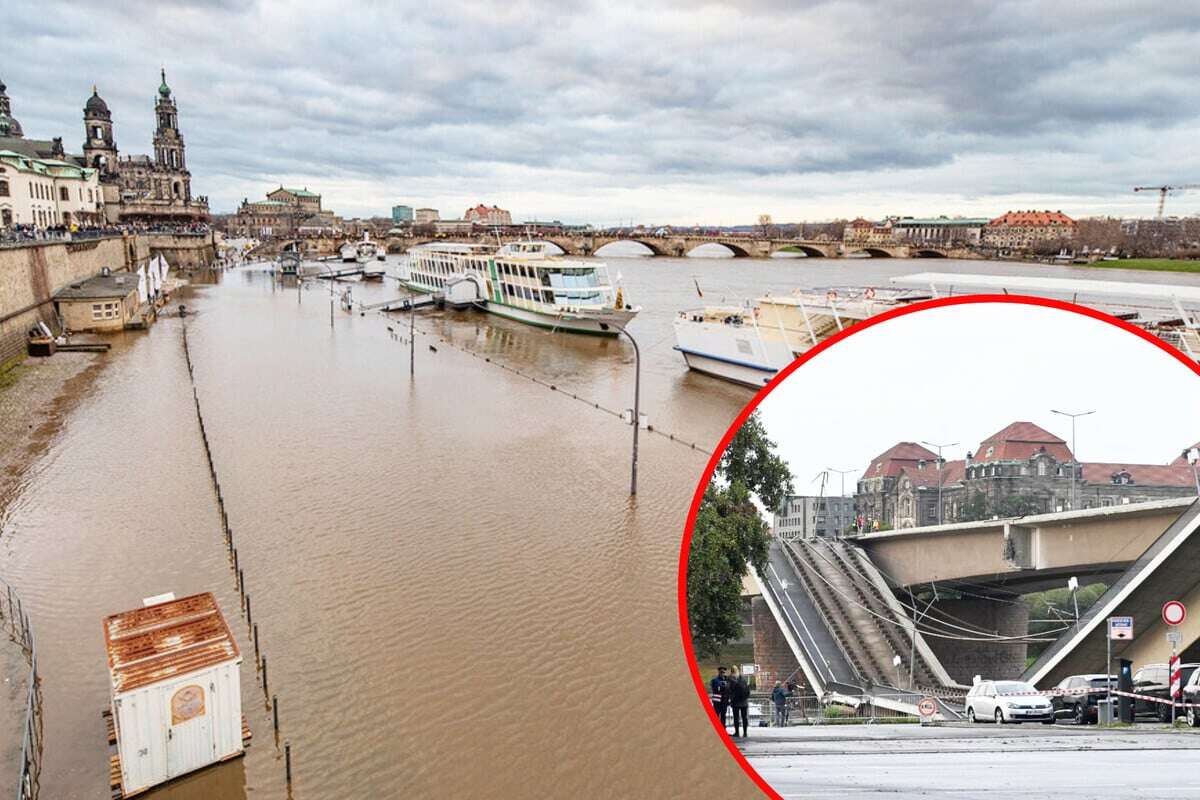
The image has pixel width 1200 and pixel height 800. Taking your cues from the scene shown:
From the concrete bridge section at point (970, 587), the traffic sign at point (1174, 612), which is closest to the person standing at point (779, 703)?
the concrete bridge section at point (970, 587)

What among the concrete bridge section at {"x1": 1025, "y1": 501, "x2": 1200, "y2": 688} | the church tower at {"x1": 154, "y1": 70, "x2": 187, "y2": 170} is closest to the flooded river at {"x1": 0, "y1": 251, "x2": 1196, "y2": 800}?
the concrete bridge section at {"x1": 1025, "y1": 501, "x2": 1200, "y2": 688}

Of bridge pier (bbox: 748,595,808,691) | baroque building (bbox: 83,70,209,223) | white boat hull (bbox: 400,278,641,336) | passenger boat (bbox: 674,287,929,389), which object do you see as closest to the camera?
bridge pier (bbox: 748,595,808,691)

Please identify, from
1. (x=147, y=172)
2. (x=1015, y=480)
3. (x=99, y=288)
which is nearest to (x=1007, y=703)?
(x=1015, y=480)

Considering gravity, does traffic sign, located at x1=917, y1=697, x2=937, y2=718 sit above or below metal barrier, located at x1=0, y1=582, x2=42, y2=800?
above

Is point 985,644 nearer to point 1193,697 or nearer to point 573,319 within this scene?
point 1193,697

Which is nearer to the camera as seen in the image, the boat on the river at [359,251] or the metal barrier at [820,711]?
the metal barrier at [820,711]

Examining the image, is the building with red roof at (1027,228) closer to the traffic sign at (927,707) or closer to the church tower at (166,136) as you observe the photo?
the church tower at (166,136)

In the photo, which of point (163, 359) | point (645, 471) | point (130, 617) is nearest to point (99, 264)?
point (163, 359)

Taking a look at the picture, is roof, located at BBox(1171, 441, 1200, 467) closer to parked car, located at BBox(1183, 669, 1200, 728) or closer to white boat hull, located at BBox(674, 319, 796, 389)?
parked car, located at BBox(1183, 669, 1200, 728)
